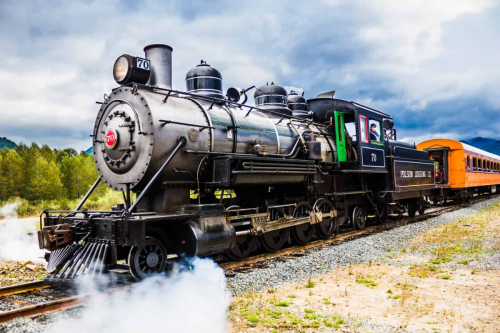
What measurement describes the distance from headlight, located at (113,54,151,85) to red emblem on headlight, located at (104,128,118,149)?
2.72 ft

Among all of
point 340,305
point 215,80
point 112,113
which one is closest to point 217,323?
point 340,305

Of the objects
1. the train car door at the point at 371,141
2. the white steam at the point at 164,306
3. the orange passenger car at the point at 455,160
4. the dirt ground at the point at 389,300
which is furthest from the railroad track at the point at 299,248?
the orange passenger car at the point at 455,160

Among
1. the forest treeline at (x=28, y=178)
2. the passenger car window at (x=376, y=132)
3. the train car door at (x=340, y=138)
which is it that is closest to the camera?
the train car door at (x=340, y=138)

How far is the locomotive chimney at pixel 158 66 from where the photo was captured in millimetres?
6895

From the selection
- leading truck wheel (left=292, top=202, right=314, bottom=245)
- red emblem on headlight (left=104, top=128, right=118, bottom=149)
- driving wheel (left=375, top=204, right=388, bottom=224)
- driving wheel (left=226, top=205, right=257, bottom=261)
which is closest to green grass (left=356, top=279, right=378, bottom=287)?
driving wheel (left=226, top=205, right=257, bottom=261)

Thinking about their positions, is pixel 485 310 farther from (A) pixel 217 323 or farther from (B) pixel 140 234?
(B) pixel 140 234

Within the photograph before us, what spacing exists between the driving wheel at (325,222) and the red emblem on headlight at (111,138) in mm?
4930

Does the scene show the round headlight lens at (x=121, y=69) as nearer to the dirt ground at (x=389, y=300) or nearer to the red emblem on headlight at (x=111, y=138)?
the red emblem on headlight at (x=111, y=138)

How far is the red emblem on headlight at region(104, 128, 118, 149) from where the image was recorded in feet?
20.4

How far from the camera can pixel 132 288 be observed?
17.0 ft

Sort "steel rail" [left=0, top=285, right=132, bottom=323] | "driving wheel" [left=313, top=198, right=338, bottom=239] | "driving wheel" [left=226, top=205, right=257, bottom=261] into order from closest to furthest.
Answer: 1. "steel rail" [left=0, top=285, right=132, bottom=323]
2. "driving wheel" [left=226, top=205, right=257, bottom=261]
3. "driving wheel" [left=313, top=198, right=338, bottom=239]

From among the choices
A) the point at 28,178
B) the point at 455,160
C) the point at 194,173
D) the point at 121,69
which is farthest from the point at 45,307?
the point at 28,178

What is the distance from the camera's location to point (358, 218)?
36.7 ft

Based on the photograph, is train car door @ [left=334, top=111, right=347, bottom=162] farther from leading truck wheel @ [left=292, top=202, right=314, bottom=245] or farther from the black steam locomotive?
leading truck wheel @ [left=292, top=202, right=314, bottom=245]
